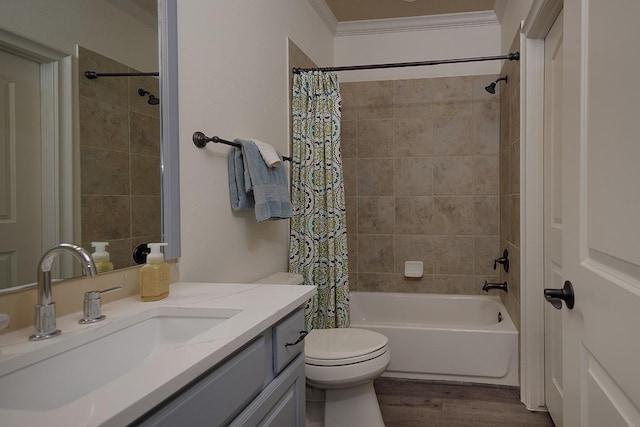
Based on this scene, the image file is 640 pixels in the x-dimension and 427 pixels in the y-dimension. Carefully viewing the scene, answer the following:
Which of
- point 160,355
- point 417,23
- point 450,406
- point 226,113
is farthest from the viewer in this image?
point 417,23

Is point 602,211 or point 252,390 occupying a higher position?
point 602,211

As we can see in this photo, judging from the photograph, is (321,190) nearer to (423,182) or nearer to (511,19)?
(423,182)

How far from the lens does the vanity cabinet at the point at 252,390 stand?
744 mm

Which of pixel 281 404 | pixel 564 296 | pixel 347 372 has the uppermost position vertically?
pixel 564 296

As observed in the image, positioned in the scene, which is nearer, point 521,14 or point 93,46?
point 93,46

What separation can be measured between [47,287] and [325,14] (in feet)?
9.43

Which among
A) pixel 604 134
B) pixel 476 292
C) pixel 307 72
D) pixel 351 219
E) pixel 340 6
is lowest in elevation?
pixel 476 292

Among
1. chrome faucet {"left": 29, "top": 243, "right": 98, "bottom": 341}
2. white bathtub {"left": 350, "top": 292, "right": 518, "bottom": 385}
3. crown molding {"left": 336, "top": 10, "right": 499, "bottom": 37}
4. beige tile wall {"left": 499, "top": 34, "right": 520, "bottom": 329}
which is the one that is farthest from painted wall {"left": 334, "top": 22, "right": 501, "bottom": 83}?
chrome faucet {"left": 29, "top": 243, "right": 98, "bottom": 341}

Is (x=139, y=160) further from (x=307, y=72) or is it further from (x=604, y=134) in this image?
(x=307, y=72)

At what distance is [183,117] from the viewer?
1529 millimetres

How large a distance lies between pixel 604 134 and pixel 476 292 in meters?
2.74

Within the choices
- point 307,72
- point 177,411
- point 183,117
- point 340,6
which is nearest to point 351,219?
point 307,72

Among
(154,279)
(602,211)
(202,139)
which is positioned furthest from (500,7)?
(154,279)

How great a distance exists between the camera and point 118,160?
4.10ft
